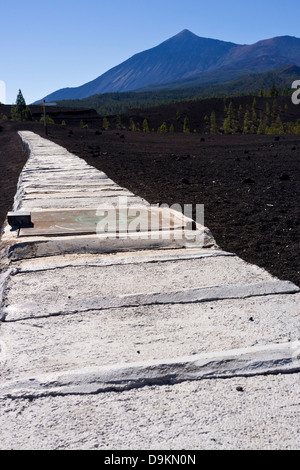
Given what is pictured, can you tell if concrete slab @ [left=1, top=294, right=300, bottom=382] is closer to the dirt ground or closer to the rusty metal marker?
the dirt ground

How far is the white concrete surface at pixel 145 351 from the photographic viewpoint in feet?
5.64

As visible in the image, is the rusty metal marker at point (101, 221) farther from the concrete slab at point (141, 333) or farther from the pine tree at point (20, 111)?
the pine tree at point (20, 111)

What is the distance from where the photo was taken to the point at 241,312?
263cm

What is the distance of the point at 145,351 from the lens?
7.34 ft

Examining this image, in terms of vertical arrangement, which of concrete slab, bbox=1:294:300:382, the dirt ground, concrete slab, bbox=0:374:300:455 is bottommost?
concrete slab, bbox=0:374:300:455

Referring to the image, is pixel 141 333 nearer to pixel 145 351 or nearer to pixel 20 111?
pixel 145 351

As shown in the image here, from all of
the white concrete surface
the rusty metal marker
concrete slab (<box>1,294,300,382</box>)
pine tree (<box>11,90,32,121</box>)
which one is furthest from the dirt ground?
pine tree (<box>11,90,32,121</box>)

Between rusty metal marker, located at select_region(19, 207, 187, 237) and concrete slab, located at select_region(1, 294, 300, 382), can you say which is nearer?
concrete slab, located at select_region(1, 294, 300, 382)

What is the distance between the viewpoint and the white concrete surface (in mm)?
1718

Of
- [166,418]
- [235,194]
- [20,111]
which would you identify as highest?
[20,111]

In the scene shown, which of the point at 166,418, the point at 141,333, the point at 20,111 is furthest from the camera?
the point at 20,111

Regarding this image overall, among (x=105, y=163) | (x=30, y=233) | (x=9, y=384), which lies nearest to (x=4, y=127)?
(x=105, y=163)

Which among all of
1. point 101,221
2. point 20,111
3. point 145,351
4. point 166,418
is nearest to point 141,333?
point 145,351

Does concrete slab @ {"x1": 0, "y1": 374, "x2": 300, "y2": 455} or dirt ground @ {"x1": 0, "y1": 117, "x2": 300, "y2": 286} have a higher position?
dirt ground @ {"x1": 0, "y1": 117, "x2": 300, "y2": 286}
